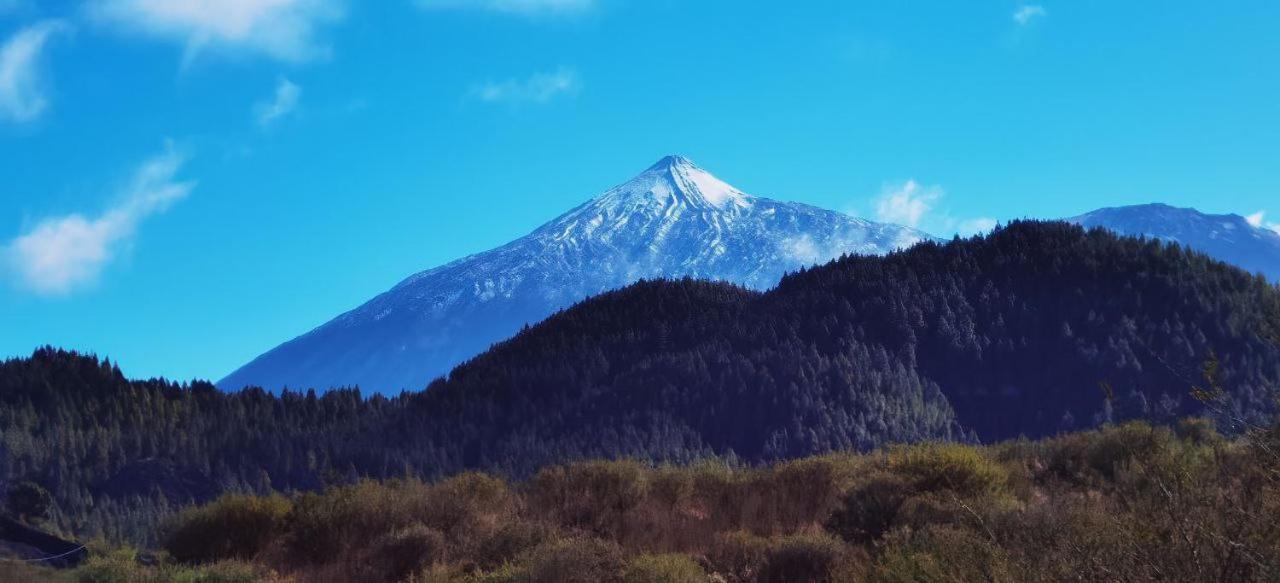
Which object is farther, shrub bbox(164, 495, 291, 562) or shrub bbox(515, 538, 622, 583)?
shrub bbox(164, 495, 291, 562)

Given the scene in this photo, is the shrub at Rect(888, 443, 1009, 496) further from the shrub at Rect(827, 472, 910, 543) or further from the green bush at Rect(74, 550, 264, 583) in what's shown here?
the green bush at Rect(74, 550, 264, 583)

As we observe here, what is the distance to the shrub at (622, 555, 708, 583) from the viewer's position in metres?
9.94

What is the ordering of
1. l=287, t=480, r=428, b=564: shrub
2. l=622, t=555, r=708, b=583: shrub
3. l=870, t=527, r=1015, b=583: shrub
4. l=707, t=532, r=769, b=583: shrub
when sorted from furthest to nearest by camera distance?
l=287, t=480, r=428, b=564: shrub
l=707, t=532, r=769, b=583: shrub
l=622, t=555, r=708, b=583: shrub
l=870, t=527, r=1015, b=583: shrub

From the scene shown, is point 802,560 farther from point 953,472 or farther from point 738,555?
point 953,472

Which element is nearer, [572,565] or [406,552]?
[572,565]

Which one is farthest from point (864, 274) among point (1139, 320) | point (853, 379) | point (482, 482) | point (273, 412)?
point (482, 482)

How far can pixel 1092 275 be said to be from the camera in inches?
4611

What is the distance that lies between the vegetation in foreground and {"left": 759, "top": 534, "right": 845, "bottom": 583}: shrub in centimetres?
2

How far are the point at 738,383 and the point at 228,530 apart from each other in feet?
307

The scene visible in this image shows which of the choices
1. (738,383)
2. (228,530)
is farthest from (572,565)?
(738,383)

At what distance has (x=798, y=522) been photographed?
14.6 m

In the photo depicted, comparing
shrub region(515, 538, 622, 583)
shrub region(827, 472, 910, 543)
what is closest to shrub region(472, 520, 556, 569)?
shrub region(515, 538, 622, 583)

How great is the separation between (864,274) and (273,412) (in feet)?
236

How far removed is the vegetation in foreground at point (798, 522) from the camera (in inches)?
256
